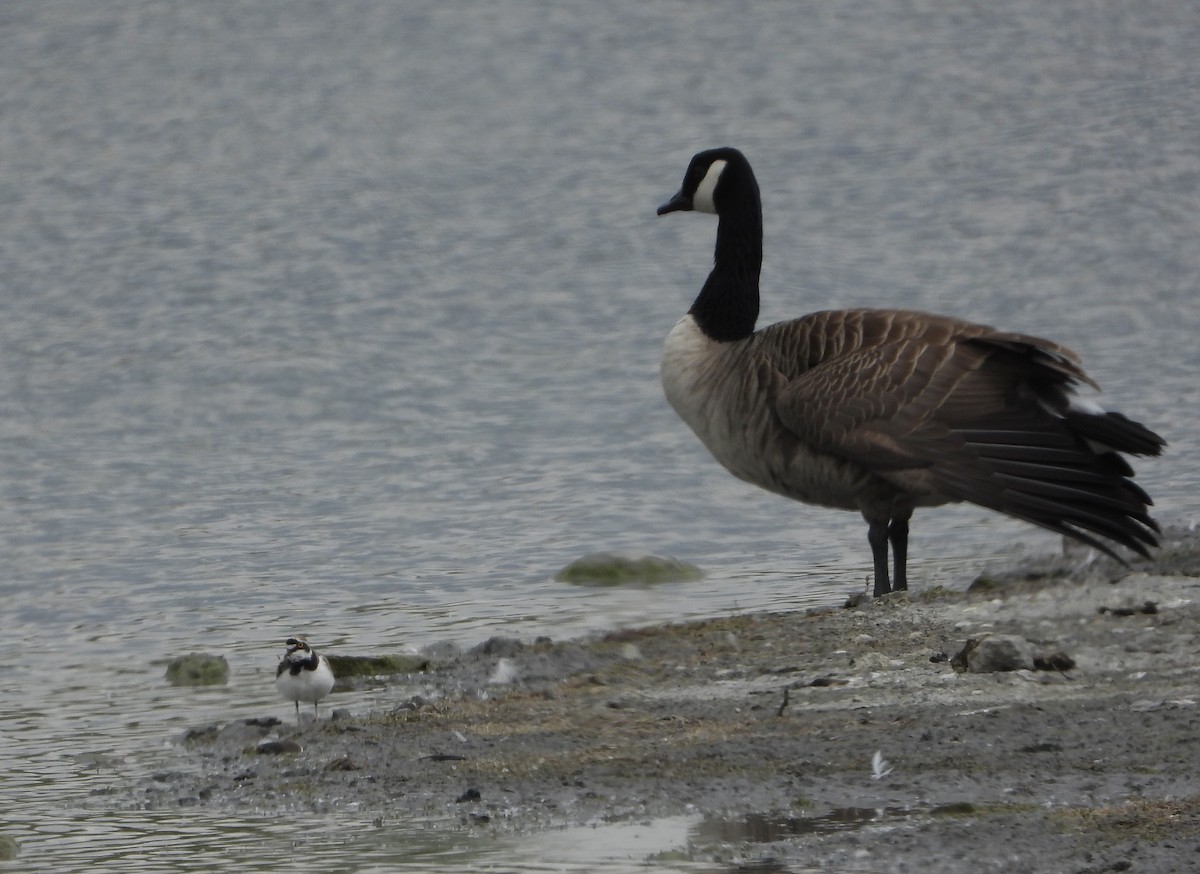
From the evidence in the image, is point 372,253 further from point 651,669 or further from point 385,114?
point 651,669

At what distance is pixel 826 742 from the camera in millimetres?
5934

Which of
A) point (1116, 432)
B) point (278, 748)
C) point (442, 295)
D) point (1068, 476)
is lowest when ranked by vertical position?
point (278, 748)

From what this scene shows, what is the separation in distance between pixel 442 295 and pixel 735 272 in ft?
31.4

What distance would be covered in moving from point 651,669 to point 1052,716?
1.90 meters

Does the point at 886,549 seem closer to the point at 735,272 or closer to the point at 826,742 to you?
the point at 735,272

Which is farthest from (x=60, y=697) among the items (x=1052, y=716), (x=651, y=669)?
(x=1052, y=716)

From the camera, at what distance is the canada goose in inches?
297

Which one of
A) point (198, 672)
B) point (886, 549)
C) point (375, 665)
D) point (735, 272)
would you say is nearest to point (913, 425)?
point (886, 549)

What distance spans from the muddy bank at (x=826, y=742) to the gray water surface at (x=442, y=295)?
40 centimetres

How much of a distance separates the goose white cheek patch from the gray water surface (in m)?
2.02

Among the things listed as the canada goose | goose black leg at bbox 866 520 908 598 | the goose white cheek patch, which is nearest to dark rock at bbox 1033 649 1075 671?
the canada goose

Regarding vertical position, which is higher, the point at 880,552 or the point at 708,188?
the point at 708,188

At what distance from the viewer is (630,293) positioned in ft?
61.1

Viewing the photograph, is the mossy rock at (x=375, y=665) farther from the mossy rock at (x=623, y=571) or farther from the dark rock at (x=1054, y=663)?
the dark rock at (x=1054, y=663)
